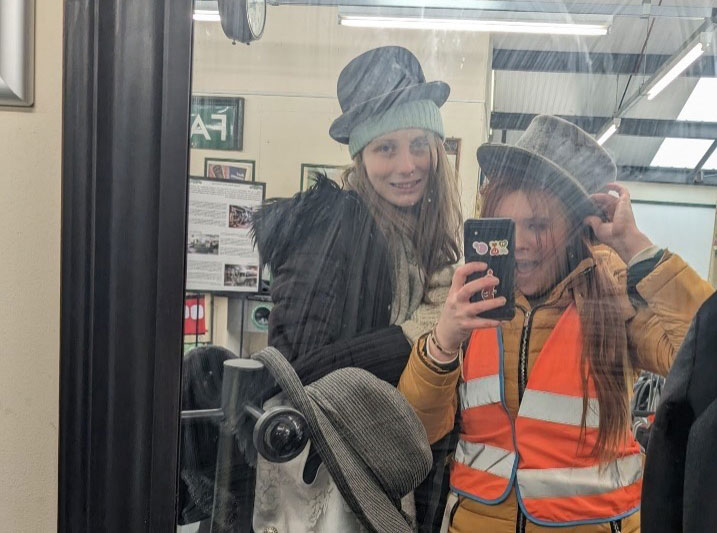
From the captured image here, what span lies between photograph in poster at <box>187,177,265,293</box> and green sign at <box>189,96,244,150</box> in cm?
5

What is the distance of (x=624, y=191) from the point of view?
0.74 metres

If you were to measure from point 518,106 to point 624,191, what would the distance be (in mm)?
160

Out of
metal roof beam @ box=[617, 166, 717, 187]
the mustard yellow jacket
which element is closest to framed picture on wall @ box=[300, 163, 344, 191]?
the mustard yellow jacket

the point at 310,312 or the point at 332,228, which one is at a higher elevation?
the point at 332,228

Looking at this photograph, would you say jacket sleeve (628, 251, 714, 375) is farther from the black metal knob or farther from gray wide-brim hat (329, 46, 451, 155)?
the black metal knob

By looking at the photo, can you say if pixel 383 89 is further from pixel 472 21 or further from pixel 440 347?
pixel 440 347

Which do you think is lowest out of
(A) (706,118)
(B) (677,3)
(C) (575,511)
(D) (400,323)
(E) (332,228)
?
(C) (575,511)

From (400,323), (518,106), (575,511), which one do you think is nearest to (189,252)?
(400,323)

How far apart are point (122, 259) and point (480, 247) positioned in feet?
1.43

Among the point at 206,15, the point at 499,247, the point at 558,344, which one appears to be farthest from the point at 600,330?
the point at 206,15

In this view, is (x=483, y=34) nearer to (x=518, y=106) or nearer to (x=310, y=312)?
(x=518, y=106)

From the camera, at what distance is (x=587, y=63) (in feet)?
2.44

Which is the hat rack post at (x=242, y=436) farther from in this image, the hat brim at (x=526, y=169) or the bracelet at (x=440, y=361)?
the hat brim at (x=526, y=169)

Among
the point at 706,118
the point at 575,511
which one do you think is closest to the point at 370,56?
the point at 706,118
